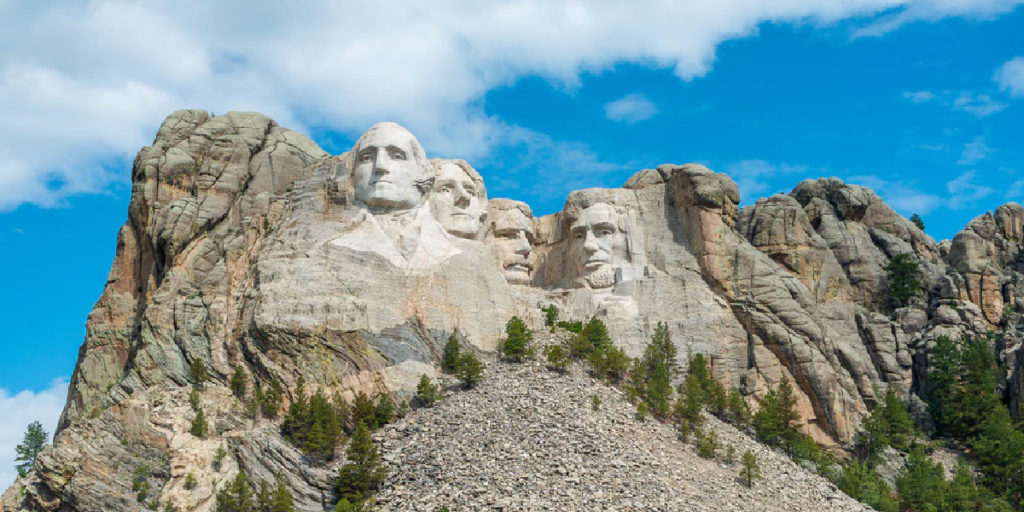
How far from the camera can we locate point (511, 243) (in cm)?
6538

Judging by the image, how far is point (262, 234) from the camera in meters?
58.9

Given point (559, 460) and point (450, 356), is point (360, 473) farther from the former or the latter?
point (450, 356)

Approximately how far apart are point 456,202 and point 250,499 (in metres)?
18.3

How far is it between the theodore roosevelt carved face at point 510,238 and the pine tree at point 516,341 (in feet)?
21.9

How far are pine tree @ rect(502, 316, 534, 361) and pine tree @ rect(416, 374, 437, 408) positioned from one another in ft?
14.0

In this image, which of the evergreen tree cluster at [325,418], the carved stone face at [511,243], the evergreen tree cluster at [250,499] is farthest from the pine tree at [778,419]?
the evergreen tree cluster at [250,499]

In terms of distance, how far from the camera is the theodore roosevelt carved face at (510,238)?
6494 cm

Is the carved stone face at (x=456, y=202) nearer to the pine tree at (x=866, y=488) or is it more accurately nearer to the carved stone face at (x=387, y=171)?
the carved stone face at (x=387, y=171)

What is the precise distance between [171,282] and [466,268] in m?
11.0

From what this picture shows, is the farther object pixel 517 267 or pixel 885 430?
pixel 517 267

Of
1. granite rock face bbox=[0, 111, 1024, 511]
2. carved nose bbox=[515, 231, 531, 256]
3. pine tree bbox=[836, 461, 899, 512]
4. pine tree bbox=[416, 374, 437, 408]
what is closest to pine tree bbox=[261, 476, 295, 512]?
granite rock face bbox=[0, 111, 1024, 511]

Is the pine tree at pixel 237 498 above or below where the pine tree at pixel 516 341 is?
below

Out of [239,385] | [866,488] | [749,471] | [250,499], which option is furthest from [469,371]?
[866,488]

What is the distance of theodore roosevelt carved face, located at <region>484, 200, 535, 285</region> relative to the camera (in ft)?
213
